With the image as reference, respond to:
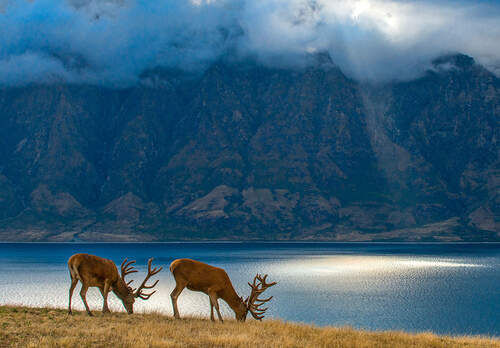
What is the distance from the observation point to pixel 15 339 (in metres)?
22.1

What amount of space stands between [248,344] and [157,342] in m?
3.48

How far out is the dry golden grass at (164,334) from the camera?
2216 centimetres

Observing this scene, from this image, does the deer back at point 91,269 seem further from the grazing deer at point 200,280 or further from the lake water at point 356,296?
the lake water at point 356,296

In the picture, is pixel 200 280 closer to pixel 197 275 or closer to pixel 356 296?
pixel 197 275

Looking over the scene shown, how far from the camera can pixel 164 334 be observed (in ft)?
77.6

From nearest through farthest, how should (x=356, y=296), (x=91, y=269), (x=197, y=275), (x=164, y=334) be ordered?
(x=164, y=334)
(x=91, y=269)
(x=197, y=275)
(x=356, y=296)

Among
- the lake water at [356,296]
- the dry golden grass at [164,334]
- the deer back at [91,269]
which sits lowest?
the lake water at [356,296]

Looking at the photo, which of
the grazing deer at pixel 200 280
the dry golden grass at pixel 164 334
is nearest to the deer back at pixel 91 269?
the dry golden grass at pixel 164 334

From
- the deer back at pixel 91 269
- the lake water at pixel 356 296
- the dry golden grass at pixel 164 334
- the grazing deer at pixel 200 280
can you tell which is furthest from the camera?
the lake water at pixel 356 296

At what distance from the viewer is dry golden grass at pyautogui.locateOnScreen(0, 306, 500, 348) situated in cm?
2216

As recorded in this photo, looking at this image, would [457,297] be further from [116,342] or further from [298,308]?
[116,342]

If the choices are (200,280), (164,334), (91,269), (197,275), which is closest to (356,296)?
(200,280)

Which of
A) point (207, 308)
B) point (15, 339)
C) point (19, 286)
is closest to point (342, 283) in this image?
point (207, 308)

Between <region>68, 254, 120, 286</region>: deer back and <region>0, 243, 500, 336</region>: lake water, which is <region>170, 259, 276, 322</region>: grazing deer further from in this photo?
<region>0, 243, 500, 336</region>: lake water
